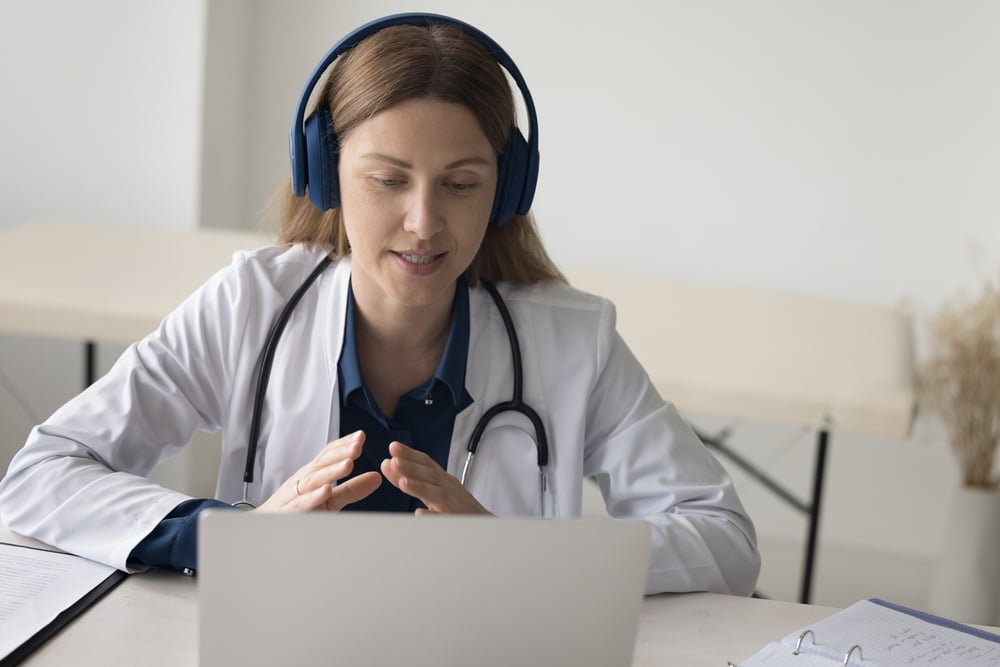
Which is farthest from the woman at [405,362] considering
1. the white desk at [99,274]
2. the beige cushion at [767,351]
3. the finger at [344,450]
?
the white desk at [99,274]

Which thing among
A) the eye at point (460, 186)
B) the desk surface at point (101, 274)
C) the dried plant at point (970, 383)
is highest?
the eye at point (460, 186)

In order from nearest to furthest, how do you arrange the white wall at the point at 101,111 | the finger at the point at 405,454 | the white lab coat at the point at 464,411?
the finger at the point at 405,454 < the white lab coat at the point at 464,411 < the white wall at the point at 101,111

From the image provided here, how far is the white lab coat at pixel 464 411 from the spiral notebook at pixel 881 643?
181 mm

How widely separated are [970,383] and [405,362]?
6.55 feet

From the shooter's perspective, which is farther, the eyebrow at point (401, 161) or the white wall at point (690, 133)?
the white wall at point (690, 133)

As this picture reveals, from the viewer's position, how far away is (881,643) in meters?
1.11

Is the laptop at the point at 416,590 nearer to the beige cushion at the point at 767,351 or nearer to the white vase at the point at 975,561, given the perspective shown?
the beige cushion at the point at 767,351

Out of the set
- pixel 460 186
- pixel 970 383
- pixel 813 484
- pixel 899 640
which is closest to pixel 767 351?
pixel 813 484

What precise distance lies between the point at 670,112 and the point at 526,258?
6.05ft

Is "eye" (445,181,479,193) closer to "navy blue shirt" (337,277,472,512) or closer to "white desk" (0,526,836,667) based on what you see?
"navy blue shirt" (337,277,472,512)

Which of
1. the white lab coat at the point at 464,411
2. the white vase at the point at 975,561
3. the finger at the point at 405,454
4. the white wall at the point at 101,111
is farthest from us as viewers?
the white wall at the point at 101,111

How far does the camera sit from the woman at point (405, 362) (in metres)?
1.32

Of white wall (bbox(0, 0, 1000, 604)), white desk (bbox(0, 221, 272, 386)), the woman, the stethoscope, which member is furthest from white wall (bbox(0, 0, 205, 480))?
the stethoscope

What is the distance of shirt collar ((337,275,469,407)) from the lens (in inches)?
56.9
